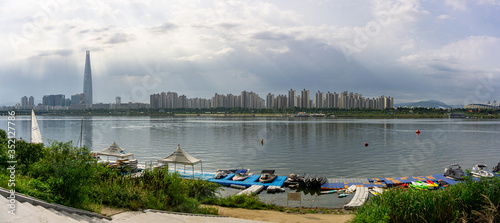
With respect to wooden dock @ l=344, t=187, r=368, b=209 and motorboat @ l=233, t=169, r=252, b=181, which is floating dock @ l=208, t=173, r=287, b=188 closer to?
motorboat @ l=233, t=169, r=252, b=181

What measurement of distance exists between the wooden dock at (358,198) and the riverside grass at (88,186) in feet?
17.1

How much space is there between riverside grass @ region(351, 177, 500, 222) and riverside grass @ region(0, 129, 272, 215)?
6227mm

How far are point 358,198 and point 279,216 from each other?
6995 mm

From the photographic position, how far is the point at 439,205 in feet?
34.0

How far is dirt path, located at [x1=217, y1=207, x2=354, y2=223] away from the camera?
13930mm

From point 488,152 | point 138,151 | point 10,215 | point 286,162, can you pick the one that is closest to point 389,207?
point 10,215

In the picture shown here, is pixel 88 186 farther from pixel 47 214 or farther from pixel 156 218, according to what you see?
pixel 47 214

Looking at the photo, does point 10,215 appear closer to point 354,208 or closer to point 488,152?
point 354,208

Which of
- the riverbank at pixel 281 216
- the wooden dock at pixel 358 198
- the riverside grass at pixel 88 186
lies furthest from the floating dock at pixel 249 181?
the riverbank at pixel 281 216

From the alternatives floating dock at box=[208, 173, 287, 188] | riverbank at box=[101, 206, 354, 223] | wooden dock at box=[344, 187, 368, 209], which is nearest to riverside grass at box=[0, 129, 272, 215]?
riverbank at box=[101, 206, 354, 223]

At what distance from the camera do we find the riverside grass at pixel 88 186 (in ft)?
31.8

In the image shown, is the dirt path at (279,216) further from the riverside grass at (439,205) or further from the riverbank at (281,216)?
the riverside grass at (439,205)

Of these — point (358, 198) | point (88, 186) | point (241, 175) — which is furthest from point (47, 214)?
point (241, 175)

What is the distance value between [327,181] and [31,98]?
141066 millimetres
